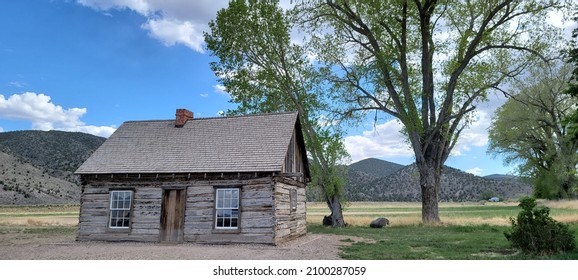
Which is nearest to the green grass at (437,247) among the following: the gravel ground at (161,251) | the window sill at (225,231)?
the gravel ground at (161,251)

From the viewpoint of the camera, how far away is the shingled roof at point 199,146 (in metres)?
19.2

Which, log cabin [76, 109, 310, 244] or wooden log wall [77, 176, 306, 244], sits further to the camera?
log cabin [76, 109, 310, 244]

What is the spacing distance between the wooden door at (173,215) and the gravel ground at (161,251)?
65 centimetres

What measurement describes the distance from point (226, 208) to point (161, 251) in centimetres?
351

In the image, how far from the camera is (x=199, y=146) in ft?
68.3

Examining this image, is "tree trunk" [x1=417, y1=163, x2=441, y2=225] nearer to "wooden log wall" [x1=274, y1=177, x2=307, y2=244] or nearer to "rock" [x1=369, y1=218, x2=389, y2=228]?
"rock" [x1=369, y1=218, x2=389, y2=228]

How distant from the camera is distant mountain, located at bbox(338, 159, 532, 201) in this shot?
306ft

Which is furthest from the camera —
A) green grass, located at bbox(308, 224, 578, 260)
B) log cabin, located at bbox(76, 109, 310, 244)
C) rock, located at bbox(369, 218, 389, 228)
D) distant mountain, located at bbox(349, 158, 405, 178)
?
distant mountain, located at bbox(349, 158, 405, 178)

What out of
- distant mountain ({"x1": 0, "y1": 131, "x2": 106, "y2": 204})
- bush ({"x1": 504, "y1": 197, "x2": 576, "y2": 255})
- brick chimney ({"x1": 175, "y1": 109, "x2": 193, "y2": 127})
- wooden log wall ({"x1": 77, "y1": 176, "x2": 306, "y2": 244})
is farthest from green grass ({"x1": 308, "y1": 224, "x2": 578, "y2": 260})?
distant mountain ({"x1": 0, "y1": 131, "x2": 106, "y2": 204})

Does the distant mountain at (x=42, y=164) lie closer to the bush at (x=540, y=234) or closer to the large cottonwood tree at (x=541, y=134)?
the large cottonwood tree at (x=541, y=134)

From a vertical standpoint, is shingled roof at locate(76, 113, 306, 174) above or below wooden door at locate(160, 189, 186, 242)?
above

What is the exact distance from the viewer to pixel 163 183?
1981 centimetres

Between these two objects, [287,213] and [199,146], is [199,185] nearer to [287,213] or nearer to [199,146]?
[199,146]

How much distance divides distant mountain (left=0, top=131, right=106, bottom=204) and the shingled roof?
4601cm
